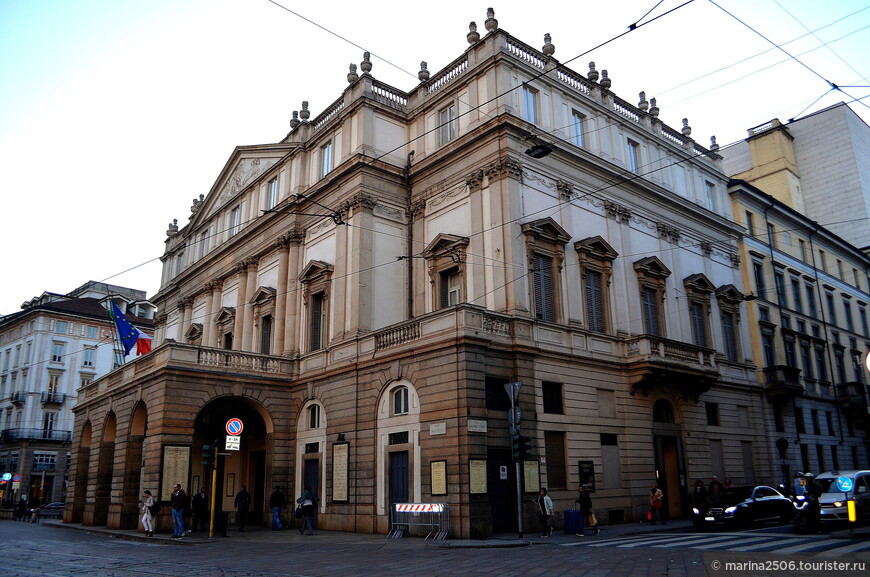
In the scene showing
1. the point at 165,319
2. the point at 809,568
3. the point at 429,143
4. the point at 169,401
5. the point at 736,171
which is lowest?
the point at 809,568

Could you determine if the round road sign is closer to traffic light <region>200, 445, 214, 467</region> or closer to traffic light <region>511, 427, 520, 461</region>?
traffic light <region>200, 445, 214, 467</region>

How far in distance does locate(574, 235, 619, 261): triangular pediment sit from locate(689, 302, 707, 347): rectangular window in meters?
6.85

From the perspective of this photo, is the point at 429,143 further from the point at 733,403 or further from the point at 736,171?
the point at 736,171

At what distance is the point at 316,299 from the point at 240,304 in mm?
7325

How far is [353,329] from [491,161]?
8.41 metres

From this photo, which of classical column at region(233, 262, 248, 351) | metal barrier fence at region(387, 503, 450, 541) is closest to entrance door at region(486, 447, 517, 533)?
metal barrier fence at region(387, 503, 450, 541)

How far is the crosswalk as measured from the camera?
589 inches

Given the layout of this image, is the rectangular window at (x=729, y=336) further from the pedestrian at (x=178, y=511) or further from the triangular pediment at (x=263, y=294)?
the pedestrian at (x=178, y=511)

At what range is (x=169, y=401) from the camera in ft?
86.2

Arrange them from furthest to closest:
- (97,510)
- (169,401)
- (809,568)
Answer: (97,510), (169,401), (809,568)

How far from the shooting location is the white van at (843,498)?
2023 cm

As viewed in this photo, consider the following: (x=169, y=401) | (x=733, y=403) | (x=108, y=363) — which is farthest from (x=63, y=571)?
(x=108, y=363)

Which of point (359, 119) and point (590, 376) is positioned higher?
point (359, 119)

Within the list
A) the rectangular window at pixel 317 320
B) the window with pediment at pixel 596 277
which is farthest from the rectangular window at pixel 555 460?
the rectangular window at pixel 317 320
